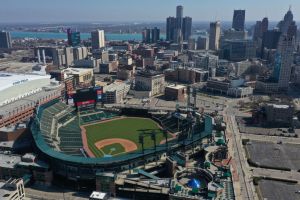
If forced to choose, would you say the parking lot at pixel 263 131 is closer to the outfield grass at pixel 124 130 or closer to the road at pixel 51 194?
the outfield grass at pixel 124 130

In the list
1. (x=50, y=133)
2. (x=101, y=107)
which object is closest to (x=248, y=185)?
(x=50, y=133)

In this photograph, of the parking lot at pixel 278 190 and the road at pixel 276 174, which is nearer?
the parking lot at pixel 278 190

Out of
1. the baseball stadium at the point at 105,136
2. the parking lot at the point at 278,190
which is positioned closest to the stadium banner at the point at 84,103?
the baseball stadium at the point at 105,136

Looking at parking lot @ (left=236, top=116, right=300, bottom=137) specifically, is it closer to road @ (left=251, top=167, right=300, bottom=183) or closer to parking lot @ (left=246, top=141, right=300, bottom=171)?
parking lot @ (left=246, top=141, right=300, bottom=171)


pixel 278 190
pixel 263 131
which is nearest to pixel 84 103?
pixel 263 131

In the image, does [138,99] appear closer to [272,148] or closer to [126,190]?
[272,148]

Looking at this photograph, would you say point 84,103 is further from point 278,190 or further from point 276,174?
point 278,190

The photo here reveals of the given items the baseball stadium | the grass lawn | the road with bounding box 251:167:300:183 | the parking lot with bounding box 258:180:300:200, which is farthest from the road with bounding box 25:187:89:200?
the road with bounding box 251:167:300:183
